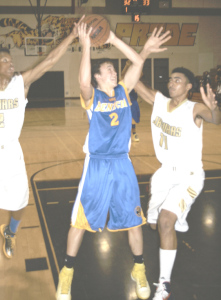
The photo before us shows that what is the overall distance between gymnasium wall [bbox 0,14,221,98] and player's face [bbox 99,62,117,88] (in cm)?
2052

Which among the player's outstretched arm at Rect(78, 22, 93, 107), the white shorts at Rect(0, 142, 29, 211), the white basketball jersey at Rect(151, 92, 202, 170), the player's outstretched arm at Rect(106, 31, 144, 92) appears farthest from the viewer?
the white shorts at Rect(0, 142, 29, 211)

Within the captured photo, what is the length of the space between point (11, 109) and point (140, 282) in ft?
5.92

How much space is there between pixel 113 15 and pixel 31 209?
21493mm

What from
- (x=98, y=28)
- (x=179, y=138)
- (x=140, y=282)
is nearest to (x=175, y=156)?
(x=179, y=138)

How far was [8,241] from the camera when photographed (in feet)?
12.6

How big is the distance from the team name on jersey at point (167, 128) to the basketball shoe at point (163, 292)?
1.24 metres

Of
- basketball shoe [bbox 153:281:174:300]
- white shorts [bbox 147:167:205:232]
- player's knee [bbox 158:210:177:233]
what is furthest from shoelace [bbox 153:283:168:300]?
white shorts [bbox 147:167:205:232]

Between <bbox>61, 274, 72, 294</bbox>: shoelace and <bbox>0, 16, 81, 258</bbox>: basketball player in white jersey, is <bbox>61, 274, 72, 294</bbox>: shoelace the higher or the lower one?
the lower one

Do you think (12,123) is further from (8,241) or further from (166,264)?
(166,264)

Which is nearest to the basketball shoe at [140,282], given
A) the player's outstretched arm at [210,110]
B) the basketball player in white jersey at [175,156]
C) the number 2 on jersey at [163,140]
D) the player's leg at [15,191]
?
the basketball player in white jersey at [175,156]

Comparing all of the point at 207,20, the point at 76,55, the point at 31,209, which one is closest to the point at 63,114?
the point at 76,55

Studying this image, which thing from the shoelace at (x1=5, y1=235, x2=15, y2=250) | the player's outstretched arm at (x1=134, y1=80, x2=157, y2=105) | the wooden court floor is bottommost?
the wooden court floor

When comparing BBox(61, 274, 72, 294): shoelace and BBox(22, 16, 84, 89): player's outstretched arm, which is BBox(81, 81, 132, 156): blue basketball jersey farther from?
BBox(61, 274, 72, 294): shoelace

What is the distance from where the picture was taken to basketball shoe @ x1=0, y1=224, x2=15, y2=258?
3.76 m
